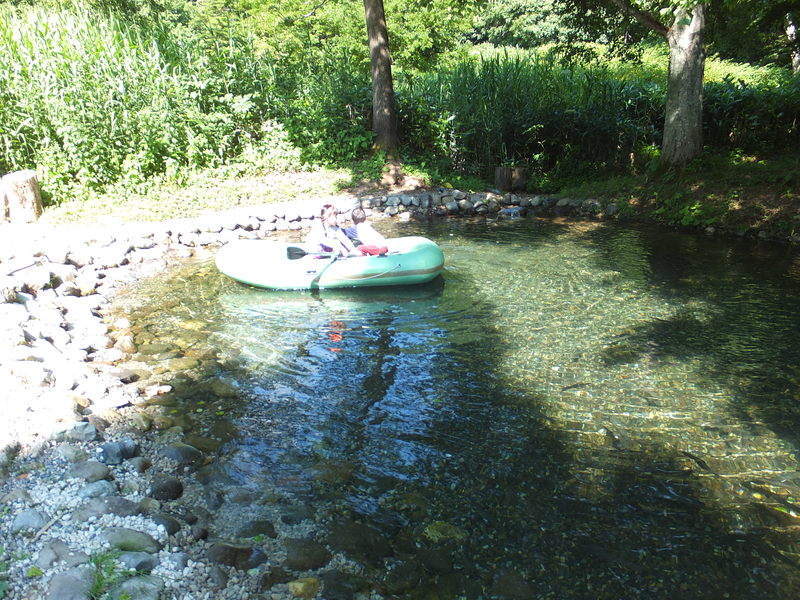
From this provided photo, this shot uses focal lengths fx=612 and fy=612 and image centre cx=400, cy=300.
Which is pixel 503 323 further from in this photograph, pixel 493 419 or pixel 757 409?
pixel 757 409

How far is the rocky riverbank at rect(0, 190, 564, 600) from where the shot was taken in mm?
2730

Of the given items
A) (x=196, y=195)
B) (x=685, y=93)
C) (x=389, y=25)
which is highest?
(x=389, y=25)

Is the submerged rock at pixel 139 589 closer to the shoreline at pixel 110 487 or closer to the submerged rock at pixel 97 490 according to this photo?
the shoreline at pixel 110 487

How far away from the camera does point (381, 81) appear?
40.9 feet

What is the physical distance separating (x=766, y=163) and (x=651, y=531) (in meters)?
9.17

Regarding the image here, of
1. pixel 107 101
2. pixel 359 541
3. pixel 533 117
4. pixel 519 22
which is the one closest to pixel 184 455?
pixel 359 541

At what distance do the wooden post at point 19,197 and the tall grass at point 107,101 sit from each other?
67 cm

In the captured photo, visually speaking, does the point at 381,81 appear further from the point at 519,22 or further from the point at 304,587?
the point at 519,22

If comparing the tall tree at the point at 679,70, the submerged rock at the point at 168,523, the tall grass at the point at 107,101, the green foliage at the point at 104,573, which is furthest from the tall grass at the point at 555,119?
the green foliage at the point at 104,573

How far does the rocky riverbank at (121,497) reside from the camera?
2730mm

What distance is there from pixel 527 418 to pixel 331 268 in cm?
353

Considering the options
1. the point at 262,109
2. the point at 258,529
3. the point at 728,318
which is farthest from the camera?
the point at 262,109

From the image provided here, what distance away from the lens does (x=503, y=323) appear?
20.1 feet

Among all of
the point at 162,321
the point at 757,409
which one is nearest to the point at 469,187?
the point at 162,321
